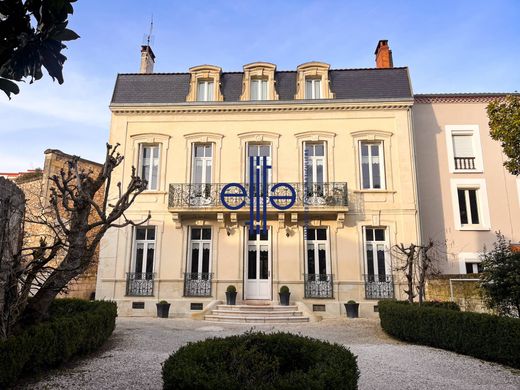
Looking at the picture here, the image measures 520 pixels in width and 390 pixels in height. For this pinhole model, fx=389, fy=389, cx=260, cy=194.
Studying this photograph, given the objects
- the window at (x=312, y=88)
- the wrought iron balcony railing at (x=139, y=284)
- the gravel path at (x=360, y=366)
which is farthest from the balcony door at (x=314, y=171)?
the wrought iron balcony railing at (x=139, y=284)

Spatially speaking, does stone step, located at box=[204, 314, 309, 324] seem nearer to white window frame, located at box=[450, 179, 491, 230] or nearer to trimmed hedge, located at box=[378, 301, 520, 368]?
trimmed hedge, located at box=[378, 301, 520, 368]

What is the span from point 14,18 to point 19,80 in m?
0.35

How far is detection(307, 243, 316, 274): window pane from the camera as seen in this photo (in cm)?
1304

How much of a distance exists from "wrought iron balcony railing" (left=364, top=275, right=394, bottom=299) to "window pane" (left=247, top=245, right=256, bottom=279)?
12.2 feet

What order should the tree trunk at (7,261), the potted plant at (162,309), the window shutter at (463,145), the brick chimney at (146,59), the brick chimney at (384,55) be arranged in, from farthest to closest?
the brick chimney at (146,59) < the brick chimney at (384,55) < the window shutter at (463,145) < the potted plant at (162,309) < the tree trunk at (7,261)

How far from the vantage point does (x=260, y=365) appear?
376 centimetres

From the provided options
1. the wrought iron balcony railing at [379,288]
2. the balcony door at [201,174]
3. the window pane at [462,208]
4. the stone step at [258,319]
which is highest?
the balcony door at [201,174]

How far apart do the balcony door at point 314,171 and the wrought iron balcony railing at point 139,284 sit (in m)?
5.95

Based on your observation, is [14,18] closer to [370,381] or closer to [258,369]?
[258,369]

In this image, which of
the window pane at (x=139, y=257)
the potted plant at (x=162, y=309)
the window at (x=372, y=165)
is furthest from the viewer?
the window at (x=372, y=165)

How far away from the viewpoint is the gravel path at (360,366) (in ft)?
16.8

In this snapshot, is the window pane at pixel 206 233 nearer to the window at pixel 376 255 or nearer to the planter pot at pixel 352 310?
the planter pot at pixel 352 310

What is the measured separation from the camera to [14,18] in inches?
A: 90.0

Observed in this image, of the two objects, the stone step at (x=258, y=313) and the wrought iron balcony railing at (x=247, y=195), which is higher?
the wrought iron balcony railing at (x=247, y=195)
